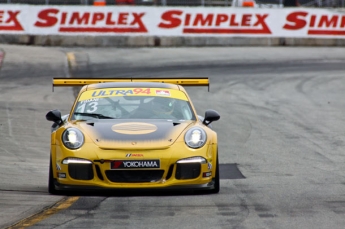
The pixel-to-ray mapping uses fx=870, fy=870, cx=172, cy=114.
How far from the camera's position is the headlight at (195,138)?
930 cm

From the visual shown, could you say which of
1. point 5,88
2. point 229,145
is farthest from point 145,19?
point 229,145

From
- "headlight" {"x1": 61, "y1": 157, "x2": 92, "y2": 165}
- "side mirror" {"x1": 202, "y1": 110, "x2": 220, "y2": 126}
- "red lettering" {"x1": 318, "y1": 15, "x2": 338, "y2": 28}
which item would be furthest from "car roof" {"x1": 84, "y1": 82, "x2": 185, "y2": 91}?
"red lettering" {"x1": 318, "y1": 15, "x2": 338, "y2": 28}

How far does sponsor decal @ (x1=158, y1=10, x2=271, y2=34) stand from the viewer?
3091 cm

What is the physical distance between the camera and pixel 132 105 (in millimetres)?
10312

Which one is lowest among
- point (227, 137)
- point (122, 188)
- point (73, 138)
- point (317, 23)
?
point (317, 23)

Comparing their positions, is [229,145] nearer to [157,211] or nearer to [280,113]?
[280,113]

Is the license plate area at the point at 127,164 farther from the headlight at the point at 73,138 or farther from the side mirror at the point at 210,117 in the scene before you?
the side mirror at the point at 210,117

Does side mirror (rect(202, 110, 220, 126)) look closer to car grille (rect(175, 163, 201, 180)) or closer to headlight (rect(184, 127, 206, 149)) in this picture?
headlight (rect(184, 127, 206, 149))

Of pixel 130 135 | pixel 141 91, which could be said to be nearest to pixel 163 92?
pixel 141 91

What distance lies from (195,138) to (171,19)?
21.9 metres

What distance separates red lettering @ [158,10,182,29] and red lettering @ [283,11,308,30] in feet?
12.6

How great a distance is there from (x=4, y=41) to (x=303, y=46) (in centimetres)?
1059

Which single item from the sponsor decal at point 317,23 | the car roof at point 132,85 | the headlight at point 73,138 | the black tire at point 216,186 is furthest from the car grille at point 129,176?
the sponsor decal at point 317,23

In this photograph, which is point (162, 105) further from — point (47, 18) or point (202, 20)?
point (202, 20)
